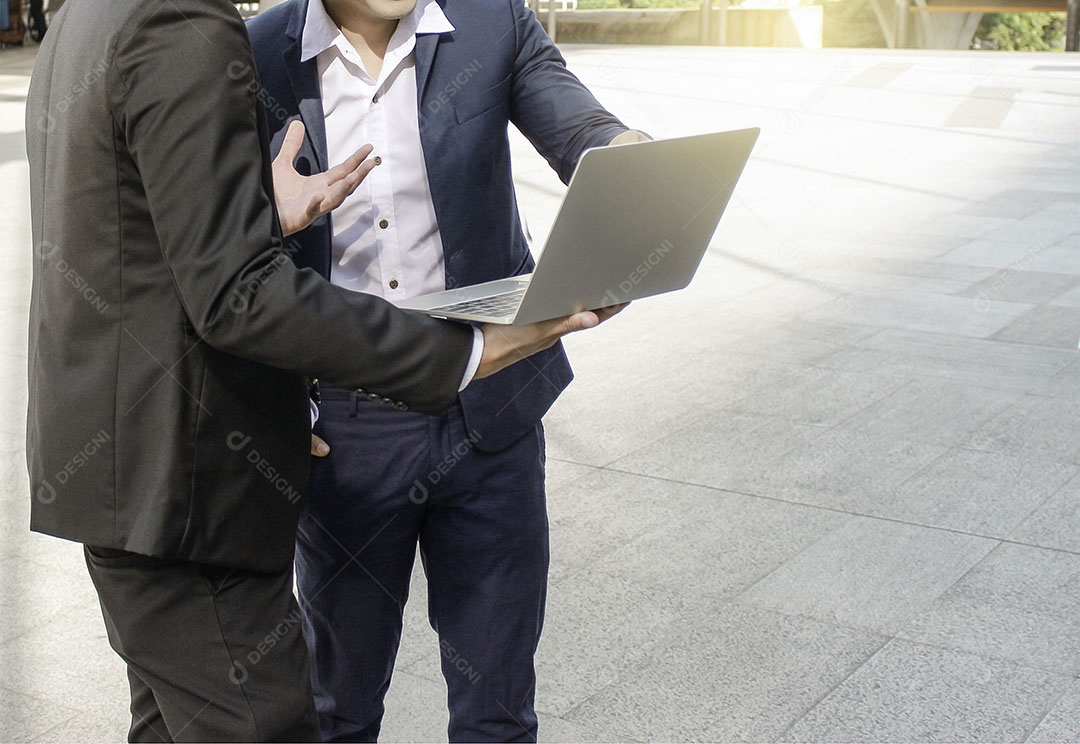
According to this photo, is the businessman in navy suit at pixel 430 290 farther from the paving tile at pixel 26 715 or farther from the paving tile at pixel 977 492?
the paving tile at pixel 977 492

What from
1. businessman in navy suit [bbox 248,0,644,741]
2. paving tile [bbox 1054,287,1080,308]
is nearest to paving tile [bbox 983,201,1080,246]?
paving tile [bbox 1054,287,1080,308]

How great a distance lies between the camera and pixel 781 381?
582cm

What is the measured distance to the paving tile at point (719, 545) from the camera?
3.94 metres

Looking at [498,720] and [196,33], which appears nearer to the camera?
[196,33]

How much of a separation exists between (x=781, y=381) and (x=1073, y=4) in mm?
19959

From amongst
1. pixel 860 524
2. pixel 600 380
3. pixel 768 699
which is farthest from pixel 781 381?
pixel 768 699

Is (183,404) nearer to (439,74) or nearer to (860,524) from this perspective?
(439,74)

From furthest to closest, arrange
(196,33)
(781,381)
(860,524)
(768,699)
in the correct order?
(781,381) < (860,524) < (768,699) < (196,33)

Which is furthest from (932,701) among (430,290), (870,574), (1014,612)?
(430,290)

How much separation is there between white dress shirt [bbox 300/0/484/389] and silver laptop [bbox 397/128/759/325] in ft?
0.72

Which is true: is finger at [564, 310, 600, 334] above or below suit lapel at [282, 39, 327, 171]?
below

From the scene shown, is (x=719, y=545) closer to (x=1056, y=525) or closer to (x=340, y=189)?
(x=1056, y=525)

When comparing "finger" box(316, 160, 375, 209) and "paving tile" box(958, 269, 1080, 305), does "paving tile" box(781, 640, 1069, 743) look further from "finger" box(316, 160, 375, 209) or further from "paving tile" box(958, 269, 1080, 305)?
"paving tile" box(958, 269, 1080, 305)

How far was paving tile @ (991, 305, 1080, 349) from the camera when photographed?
6392 mm
